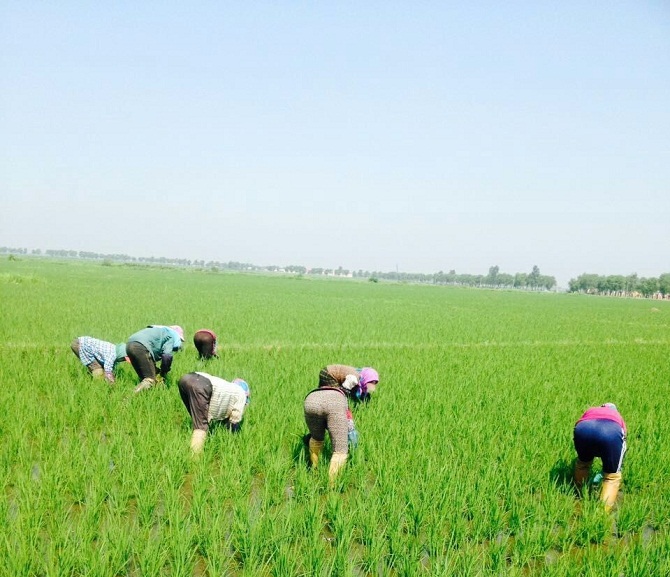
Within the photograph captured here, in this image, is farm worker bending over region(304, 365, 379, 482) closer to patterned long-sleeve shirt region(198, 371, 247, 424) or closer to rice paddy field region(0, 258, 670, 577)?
Result: rice paddy field region(0, 258, 670, 577)

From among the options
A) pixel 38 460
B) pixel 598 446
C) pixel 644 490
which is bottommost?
pixel 38 460

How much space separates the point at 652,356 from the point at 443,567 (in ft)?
31.2

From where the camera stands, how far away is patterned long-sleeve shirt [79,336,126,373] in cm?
489

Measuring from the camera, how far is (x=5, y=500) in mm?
2375

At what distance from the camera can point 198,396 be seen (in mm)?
3283

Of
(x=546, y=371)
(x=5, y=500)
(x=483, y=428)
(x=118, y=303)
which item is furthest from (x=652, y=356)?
(x=118, y=303)

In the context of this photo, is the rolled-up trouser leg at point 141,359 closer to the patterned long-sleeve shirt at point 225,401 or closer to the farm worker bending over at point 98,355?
the farm worker bending over at point 98,355

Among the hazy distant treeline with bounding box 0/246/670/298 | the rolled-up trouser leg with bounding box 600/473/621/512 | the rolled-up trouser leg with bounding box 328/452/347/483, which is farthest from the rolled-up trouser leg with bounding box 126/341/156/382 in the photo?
the hazy distant treeline with bounding box 0/246/670/298

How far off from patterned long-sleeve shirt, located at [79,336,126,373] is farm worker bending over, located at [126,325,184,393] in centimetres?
51

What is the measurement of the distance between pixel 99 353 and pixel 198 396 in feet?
7.53

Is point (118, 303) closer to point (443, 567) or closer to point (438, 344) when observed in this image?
point (438, 344)

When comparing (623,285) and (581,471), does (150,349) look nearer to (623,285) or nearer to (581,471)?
(581,471)

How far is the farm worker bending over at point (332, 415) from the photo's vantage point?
9.77 feet

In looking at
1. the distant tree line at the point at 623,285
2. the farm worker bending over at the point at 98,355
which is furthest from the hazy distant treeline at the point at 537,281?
the farm worker bending over at the point at 98,355
